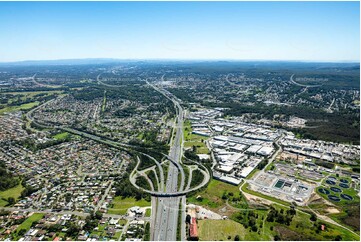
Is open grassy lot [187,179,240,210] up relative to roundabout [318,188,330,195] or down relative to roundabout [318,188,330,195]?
down

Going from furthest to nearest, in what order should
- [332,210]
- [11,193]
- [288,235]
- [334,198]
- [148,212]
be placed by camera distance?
[11,193], [334,198], [332,210], [148,212], [288,235]

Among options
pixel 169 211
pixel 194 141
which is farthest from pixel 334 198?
pixel 194 141

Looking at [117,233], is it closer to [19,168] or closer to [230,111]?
[19,168]

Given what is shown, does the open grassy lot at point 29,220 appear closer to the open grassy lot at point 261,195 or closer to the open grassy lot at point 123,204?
the open grassy lot at point 123,204

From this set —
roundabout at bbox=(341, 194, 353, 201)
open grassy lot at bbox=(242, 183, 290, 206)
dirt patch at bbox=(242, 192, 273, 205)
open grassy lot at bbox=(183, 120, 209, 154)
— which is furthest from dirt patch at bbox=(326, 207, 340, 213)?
open grassy lot at bbox=(183, 120, 209, 154)

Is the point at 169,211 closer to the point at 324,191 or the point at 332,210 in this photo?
the point at 332,210

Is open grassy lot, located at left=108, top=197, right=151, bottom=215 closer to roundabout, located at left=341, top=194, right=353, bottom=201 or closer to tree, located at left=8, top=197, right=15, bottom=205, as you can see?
tree, located at left=8, top=197, right=15, bottom=205
